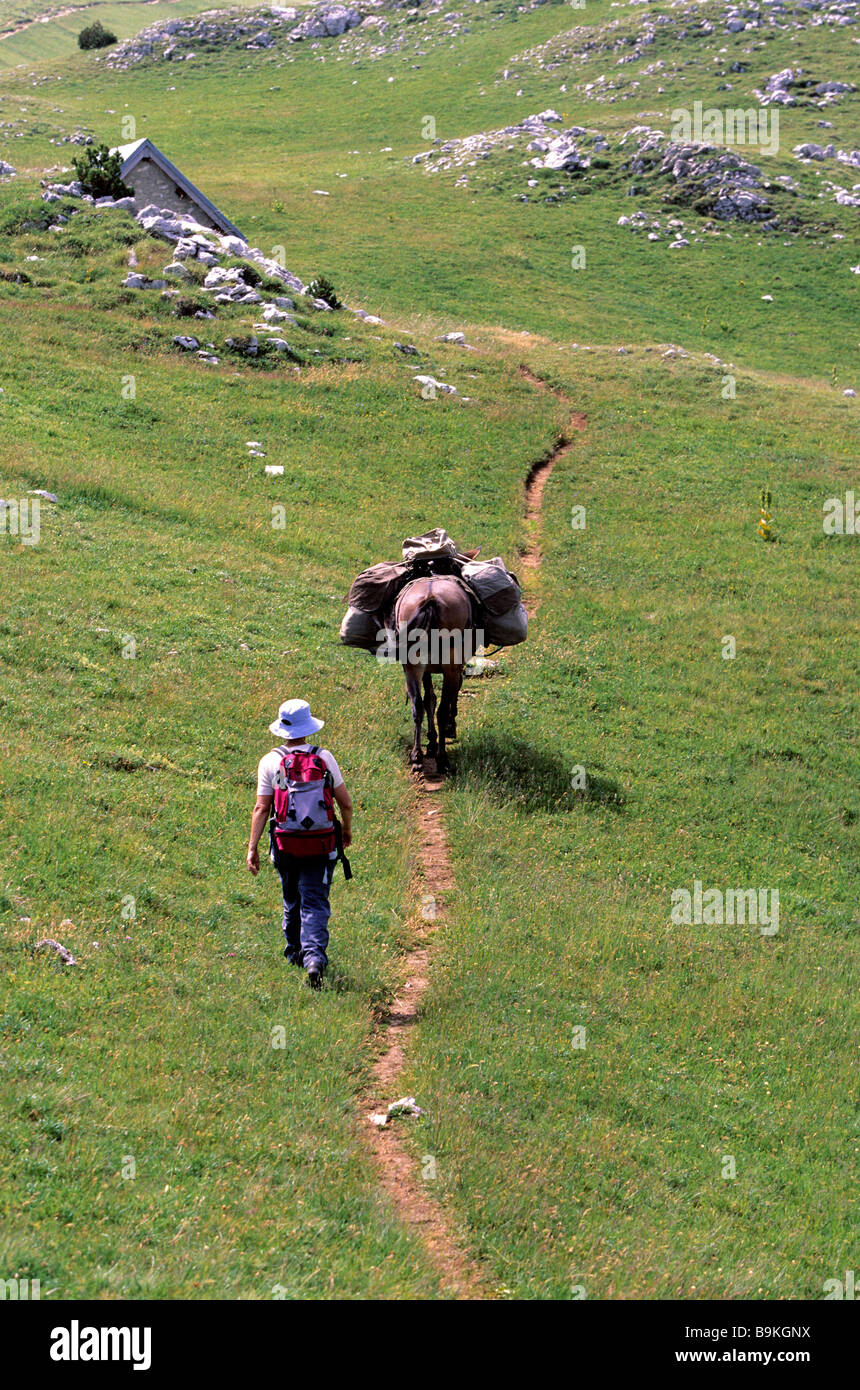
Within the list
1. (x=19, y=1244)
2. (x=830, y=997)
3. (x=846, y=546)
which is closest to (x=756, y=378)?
(x=846, y=546)

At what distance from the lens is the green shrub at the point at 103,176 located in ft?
152

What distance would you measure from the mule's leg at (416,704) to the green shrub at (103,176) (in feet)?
123

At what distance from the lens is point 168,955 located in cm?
1088

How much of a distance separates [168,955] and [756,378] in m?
42.1

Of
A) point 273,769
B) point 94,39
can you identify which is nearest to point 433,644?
point 273,769

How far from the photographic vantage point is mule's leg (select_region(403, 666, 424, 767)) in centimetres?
1752

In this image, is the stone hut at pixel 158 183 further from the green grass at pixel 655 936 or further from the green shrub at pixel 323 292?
the green grass at pixel 655 936

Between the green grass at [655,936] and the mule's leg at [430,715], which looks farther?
the mule's leg at [430,715]

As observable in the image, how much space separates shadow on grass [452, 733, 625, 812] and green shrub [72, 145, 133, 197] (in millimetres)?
37478

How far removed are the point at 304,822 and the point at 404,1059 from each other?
2.34 meters

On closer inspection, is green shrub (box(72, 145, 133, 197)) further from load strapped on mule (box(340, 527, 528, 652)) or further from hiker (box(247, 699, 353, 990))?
hiker (box(247, 699, 353, 990))

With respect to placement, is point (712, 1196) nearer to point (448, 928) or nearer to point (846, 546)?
point (448, 928)

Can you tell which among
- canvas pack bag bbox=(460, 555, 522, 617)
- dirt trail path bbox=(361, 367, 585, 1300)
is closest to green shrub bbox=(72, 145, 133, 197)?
canvas pack bag bbox=(460, 555, 522, 617)

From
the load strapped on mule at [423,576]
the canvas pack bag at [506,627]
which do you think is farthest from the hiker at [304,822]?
the canvas pack bag at [506,627]
